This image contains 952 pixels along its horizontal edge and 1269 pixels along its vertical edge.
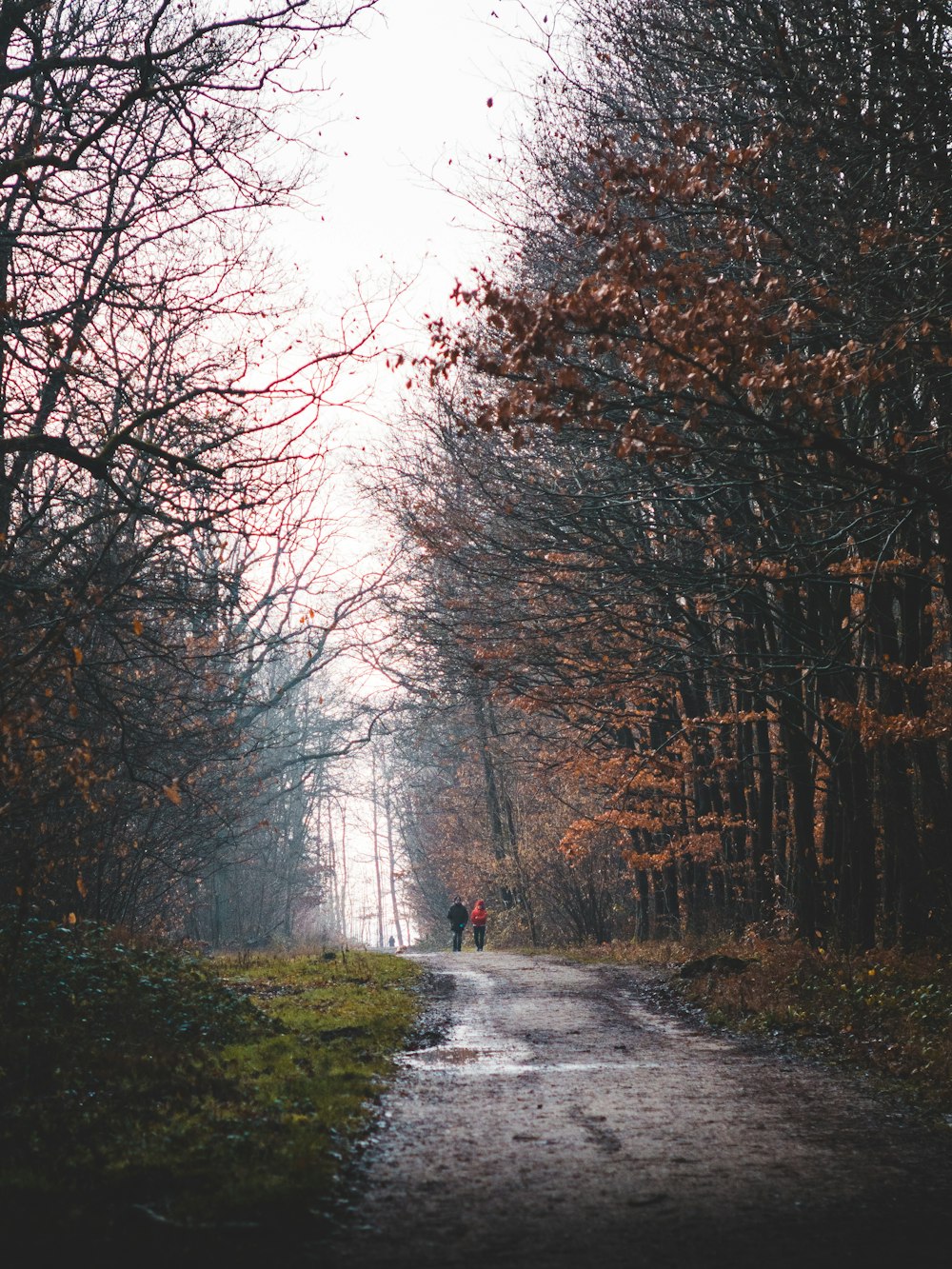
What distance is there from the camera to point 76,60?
10305 mm

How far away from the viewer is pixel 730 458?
11992 mm

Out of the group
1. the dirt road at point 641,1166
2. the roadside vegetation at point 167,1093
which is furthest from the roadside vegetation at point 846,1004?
the roadside vegetation at point 167,1093

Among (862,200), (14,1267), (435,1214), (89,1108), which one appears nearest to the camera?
(14,1267)

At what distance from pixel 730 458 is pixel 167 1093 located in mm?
8118

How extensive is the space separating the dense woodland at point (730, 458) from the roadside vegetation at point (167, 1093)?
5.09 m

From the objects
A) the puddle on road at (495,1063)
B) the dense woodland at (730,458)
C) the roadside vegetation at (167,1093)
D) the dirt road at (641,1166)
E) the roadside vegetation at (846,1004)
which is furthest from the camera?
the puddle on road at (495,1063)

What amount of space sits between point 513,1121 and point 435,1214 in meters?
2.20

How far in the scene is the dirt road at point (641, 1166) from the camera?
502 centimetres

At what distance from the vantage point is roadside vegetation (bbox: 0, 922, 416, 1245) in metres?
5.42

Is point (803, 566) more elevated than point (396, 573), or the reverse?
point (396, 573)

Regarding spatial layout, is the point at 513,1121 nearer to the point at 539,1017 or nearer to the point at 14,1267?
the point at 14,1267

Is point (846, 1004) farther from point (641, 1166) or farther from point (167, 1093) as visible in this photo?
point (167, 1093)

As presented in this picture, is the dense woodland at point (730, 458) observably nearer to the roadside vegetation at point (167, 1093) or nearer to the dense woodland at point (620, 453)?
the dense woodland at point (620, 453)

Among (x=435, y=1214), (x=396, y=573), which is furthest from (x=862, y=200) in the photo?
(x=396, y=573)
